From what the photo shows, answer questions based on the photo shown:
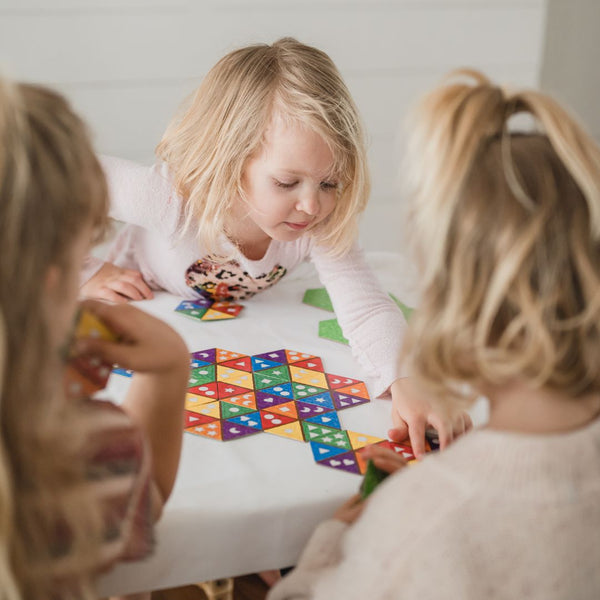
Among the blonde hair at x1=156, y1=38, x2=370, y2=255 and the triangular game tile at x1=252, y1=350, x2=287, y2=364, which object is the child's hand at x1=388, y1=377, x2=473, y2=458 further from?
the blonde hair at x1=156, y1=38, x2=370, y2=255

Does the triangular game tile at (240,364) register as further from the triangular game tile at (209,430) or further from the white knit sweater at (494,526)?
the white knit sweater at (494,526)

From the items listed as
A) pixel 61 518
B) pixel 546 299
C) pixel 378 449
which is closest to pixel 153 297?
pixel 378 449

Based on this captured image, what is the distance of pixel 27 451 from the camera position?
67cm

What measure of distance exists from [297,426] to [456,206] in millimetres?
430

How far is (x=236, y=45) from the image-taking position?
2.55 meters

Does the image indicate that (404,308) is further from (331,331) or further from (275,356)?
(275,356)

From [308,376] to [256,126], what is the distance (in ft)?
1.54

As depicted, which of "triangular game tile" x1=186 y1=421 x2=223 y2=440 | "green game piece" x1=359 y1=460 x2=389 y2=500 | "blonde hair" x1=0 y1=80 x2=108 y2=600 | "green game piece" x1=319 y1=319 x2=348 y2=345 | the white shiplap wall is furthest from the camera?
the white shiplap wall

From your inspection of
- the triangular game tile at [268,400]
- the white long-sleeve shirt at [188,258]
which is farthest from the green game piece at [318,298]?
the triangular game tile at [268,400]

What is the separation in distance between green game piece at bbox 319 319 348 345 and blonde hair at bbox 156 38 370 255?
151mm

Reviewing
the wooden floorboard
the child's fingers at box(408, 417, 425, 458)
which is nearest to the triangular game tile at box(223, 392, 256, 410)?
the child's fingers at box(408, 417, 425, 458)

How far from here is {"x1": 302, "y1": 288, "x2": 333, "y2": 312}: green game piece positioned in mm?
1477

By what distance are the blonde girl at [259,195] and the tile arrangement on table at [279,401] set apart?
0.09 metres

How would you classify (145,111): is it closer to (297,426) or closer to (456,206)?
(297,426)
